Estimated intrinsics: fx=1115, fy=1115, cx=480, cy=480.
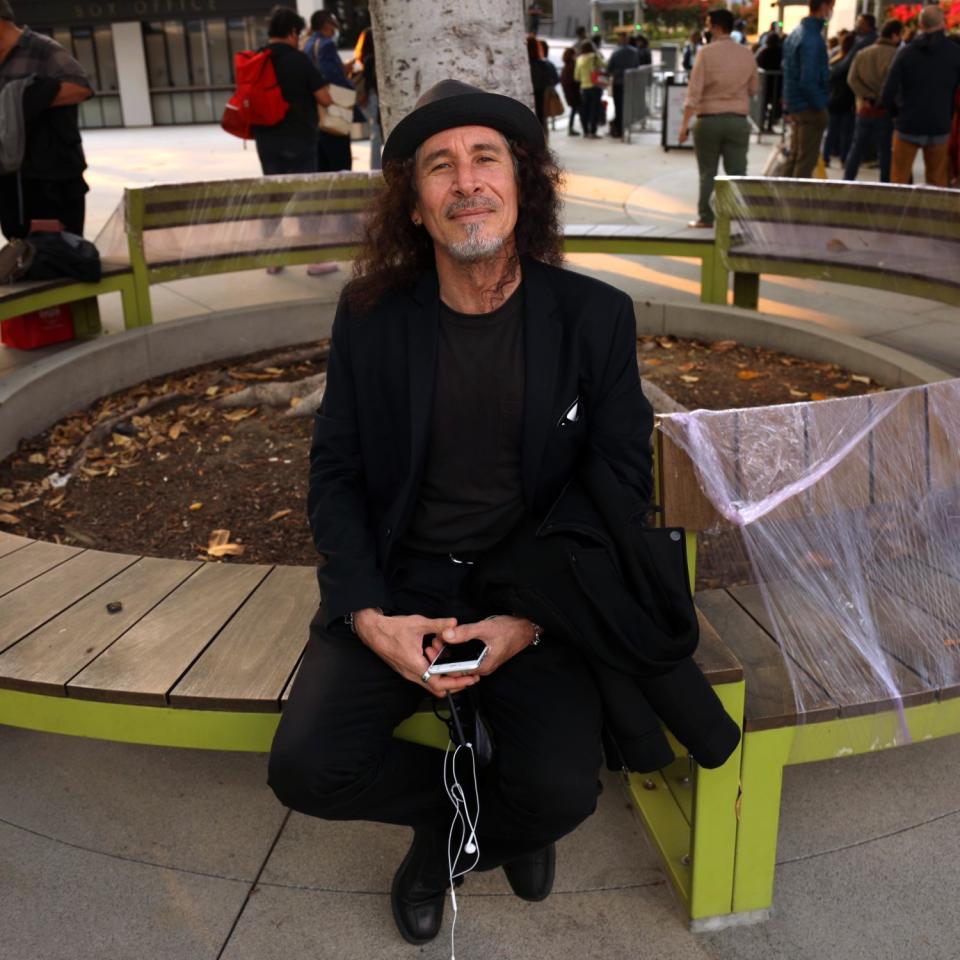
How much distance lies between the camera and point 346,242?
6762 mm

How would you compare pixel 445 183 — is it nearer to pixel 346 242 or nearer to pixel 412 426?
pixel 412 426

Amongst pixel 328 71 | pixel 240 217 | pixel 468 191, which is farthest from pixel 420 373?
pixel 328 71

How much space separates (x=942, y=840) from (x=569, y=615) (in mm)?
1170

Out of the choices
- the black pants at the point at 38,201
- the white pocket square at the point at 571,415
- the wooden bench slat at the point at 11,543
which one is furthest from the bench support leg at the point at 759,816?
the black pants at the point at 38,201

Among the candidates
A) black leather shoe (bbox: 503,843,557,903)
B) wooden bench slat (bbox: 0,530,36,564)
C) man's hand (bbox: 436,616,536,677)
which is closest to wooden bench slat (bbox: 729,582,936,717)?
man's hand (bbox: 436,616,536,677)

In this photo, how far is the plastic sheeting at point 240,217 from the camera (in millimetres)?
6227

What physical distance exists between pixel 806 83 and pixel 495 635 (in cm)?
976

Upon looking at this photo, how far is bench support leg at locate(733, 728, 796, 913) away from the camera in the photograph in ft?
7.60

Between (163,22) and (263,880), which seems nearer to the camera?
(263,880)

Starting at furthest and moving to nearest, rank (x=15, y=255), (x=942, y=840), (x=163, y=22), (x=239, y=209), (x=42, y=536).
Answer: (x=163, y=22), (x=239, y=209), (x=15, y=255), (x=42, y=536), (x=942, y=840)

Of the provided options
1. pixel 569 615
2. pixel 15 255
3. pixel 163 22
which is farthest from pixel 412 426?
pixel 163 22

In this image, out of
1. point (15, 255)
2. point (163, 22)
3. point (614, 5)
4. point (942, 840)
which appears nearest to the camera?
point (942, 840)

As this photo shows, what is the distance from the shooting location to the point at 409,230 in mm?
2750

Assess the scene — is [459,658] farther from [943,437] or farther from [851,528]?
[943,437]
